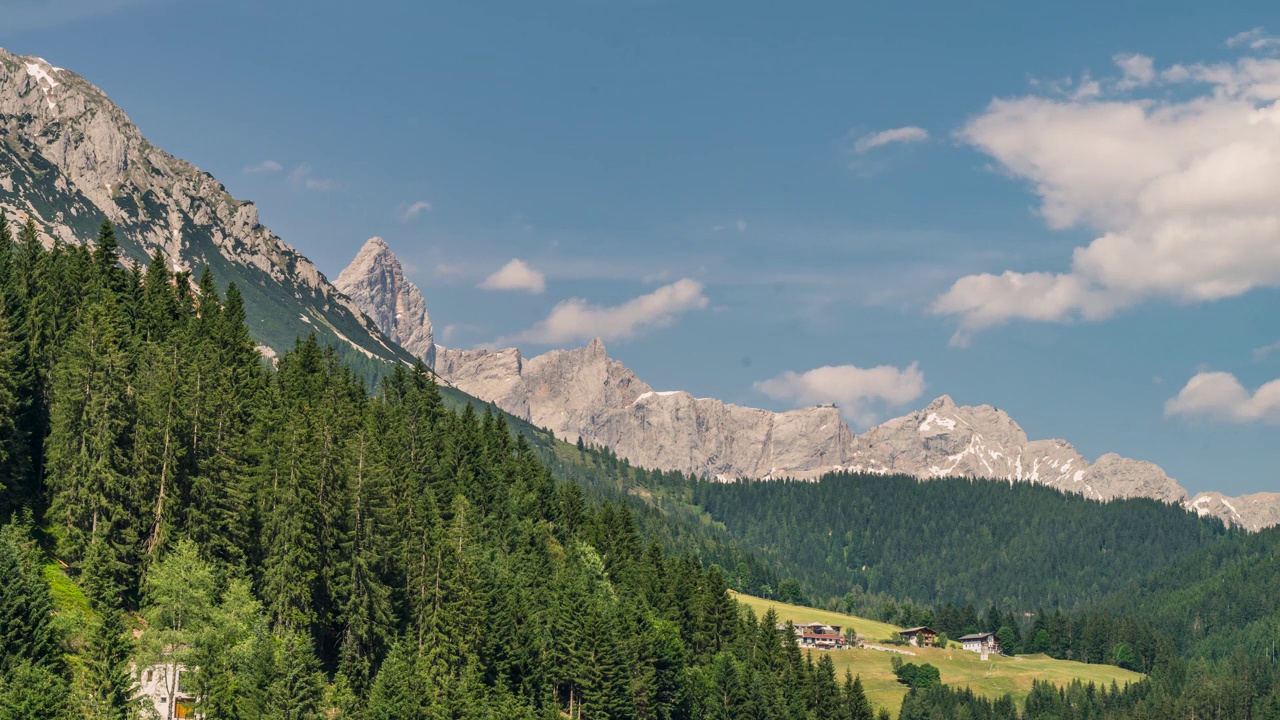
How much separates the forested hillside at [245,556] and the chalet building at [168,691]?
103cm

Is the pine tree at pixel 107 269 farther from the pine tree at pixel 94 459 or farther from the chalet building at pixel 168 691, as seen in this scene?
the chalet building at pixel 168 691

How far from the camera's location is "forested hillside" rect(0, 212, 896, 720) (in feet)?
245

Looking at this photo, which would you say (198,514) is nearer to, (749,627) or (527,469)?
(527,469)

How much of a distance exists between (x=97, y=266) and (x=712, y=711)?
258ft

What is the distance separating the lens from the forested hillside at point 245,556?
7469cm

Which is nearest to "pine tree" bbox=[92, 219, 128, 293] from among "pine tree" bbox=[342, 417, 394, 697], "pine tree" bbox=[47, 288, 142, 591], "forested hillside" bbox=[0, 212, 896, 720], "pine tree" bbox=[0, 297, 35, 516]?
"forested hillside" bbox=[0, 212, 896, 720]

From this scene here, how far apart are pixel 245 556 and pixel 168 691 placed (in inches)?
755

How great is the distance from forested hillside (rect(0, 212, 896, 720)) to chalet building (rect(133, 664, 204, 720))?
1032mm

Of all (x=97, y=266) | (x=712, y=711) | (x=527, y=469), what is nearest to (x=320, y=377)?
(x=97, y=266)

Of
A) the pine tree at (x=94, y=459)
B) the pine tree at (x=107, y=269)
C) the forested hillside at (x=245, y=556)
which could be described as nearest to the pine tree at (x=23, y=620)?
the forested hillside at (x=245, y=556)

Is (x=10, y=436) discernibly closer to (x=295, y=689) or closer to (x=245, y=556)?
(x=245, y=556)

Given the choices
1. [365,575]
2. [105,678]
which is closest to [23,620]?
[105,678]

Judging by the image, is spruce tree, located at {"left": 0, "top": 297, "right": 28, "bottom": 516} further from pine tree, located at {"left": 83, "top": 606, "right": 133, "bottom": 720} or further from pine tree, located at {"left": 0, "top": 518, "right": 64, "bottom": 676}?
pine tree, located at {"left": 83, "top": 606, "right": 133, "bottom": 720}

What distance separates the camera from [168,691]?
7531 centimetres
